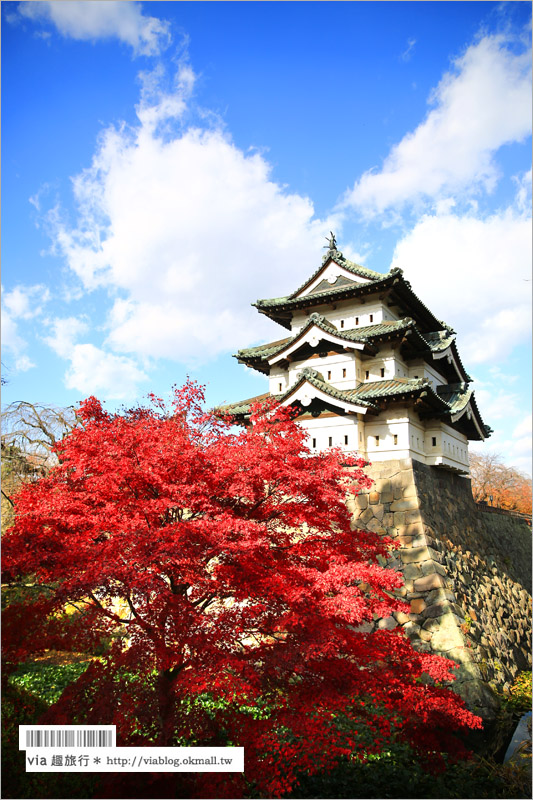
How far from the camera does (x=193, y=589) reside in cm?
654

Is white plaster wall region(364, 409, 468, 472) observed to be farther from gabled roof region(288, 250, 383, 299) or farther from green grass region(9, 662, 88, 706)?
green grass region(9, 662, 88, 706)

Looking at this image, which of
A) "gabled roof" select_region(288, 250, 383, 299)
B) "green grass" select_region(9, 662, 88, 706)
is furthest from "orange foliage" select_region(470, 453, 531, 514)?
"green grass" select_region(9, 662, 88, 706)

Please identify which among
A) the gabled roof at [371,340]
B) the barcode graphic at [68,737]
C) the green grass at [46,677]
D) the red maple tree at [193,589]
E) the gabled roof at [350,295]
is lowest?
the green grass at [46,677]

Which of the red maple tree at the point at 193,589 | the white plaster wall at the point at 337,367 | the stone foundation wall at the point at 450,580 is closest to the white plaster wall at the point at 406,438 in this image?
the stone foundation wall at the point at 450,580

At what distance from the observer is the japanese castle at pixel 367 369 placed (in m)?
14.1

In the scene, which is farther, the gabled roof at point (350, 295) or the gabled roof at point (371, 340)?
the gabled roof at point (350, 295)

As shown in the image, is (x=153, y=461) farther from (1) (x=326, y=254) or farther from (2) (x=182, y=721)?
(1) (x=326, y=254)

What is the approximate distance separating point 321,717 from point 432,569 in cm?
726

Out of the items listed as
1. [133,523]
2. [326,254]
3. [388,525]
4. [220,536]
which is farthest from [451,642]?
[326,254]

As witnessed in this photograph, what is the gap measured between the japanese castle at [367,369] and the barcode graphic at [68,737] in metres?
9.62

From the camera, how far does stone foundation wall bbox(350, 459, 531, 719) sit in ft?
37.8

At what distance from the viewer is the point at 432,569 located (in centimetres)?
1245

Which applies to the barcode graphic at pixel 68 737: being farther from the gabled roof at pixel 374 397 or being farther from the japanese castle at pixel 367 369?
the japanese castle at pixel 367 369

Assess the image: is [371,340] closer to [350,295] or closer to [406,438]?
[350,295]
